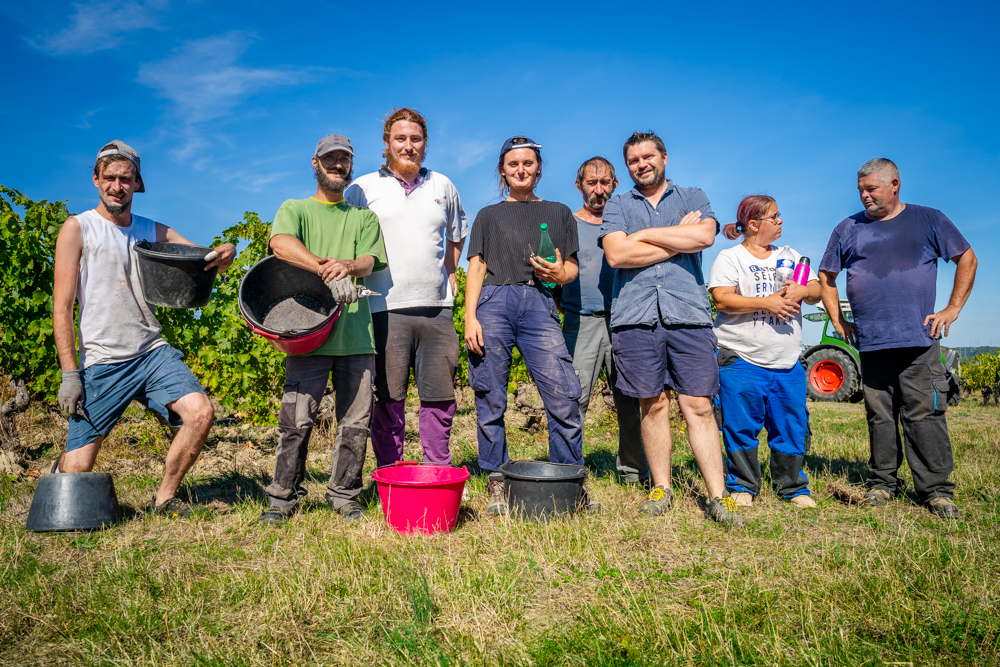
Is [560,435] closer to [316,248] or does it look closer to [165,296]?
[316,248]

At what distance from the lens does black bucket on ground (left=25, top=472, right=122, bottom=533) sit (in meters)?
3.15

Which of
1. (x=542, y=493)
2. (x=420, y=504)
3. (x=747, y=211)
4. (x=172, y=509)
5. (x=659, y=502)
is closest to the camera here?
(x=420, y=504)

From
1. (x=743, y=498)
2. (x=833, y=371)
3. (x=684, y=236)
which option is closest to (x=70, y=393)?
(x=684, y=236)

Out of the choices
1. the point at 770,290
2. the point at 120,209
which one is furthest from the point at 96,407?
the point at 770,290

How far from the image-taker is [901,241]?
147 inches

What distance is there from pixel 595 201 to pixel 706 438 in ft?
5.89

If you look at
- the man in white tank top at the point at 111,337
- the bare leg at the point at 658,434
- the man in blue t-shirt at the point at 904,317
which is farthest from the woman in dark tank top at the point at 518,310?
the man in blue t-shirt at the point at 904,317

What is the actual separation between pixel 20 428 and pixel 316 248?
16.0 ft

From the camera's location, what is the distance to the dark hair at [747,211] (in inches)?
152

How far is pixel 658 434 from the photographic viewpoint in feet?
11.6

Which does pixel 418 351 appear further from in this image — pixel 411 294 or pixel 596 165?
pixel 596 165

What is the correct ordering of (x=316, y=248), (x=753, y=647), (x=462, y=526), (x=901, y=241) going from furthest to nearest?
(x=901, y=241) < (x=316, y=248) < (x=462, y=526) < (x=753, y=647)

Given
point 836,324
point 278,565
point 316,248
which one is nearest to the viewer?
point 278,565

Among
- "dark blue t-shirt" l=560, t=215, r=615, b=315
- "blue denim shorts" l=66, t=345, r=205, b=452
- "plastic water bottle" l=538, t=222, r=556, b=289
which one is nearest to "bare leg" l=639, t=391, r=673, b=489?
"dark blue t-shirt" l=560, t=215, r=615, b=315
